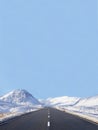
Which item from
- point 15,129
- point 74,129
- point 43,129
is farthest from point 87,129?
point 15,129

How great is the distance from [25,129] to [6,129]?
128 centimetres

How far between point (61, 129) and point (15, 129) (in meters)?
3.10

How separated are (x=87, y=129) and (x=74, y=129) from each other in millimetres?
944

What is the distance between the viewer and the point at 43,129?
1014 inches

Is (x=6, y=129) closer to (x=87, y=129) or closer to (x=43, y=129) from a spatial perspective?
(x=43, y=129)

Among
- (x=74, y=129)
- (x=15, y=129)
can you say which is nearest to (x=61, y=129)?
(x=74, y=129)

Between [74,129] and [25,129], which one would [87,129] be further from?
[25,129]

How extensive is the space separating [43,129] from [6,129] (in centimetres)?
280

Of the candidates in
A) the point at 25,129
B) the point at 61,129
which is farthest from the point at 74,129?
the point at 25,129

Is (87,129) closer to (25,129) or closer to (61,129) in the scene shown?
(61,129)

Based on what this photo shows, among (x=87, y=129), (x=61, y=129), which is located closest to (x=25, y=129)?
(x=61, y=129)

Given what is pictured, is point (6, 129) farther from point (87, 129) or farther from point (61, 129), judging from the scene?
point (87, 129)

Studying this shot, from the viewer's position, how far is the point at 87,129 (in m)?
26.9

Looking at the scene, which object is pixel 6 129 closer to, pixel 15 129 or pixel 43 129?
pixel 15 129
